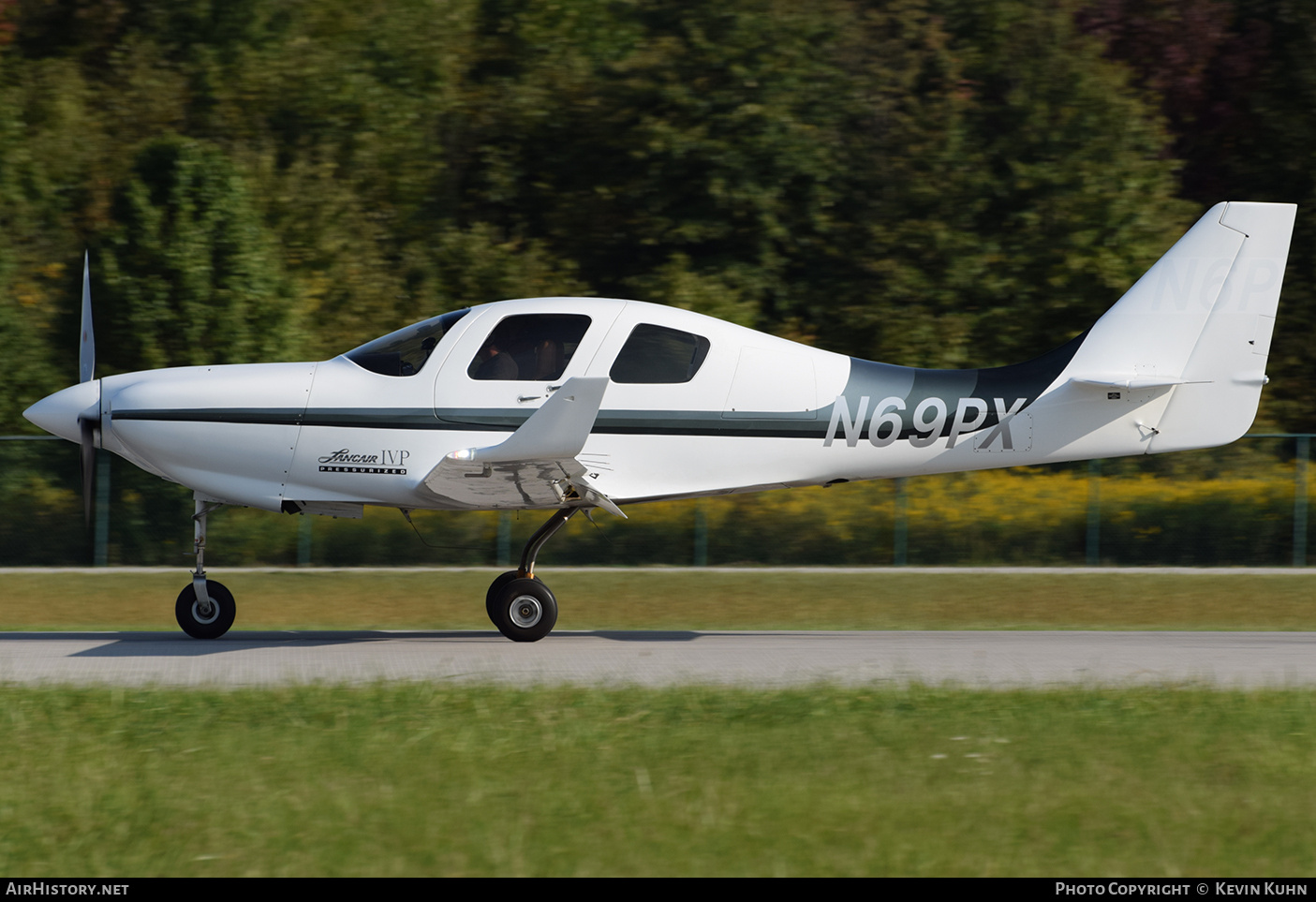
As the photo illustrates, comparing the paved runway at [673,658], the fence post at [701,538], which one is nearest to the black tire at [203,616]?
the paved runway at [673,658]

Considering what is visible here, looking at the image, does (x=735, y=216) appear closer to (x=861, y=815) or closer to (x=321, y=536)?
(x=321, y=536)

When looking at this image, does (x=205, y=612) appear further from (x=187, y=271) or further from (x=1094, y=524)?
(x=1094, y=524)

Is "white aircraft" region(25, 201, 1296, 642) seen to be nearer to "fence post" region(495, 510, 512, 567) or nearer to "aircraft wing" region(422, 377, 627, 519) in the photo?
"aircraft wing" region(422, 377, 627, 519)

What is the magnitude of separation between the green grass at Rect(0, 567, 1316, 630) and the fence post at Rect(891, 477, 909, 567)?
143 centimetres

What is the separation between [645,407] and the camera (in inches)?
424

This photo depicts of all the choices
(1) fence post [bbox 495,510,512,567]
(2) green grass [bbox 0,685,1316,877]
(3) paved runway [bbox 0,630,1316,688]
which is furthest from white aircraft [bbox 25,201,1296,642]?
(1) fence post [bbox 495,510,512,567]

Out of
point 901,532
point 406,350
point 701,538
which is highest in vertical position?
point 406,350

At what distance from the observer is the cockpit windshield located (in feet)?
35.4

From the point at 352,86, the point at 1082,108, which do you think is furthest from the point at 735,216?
the point at 352,86

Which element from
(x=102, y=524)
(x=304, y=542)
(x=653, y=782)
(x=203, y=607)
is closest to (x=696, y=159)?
(x=304, y=542)

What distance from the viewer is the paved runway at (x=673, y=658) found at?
9000 mm

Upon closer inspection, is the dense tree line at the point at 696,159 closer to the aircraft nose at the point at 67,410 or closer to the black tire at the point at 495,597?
the aircraft nose at the point at 67,410

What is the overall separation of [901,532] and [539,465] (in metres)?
9.47

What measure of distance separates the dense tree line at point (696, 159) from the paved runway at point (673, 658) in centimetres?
999
